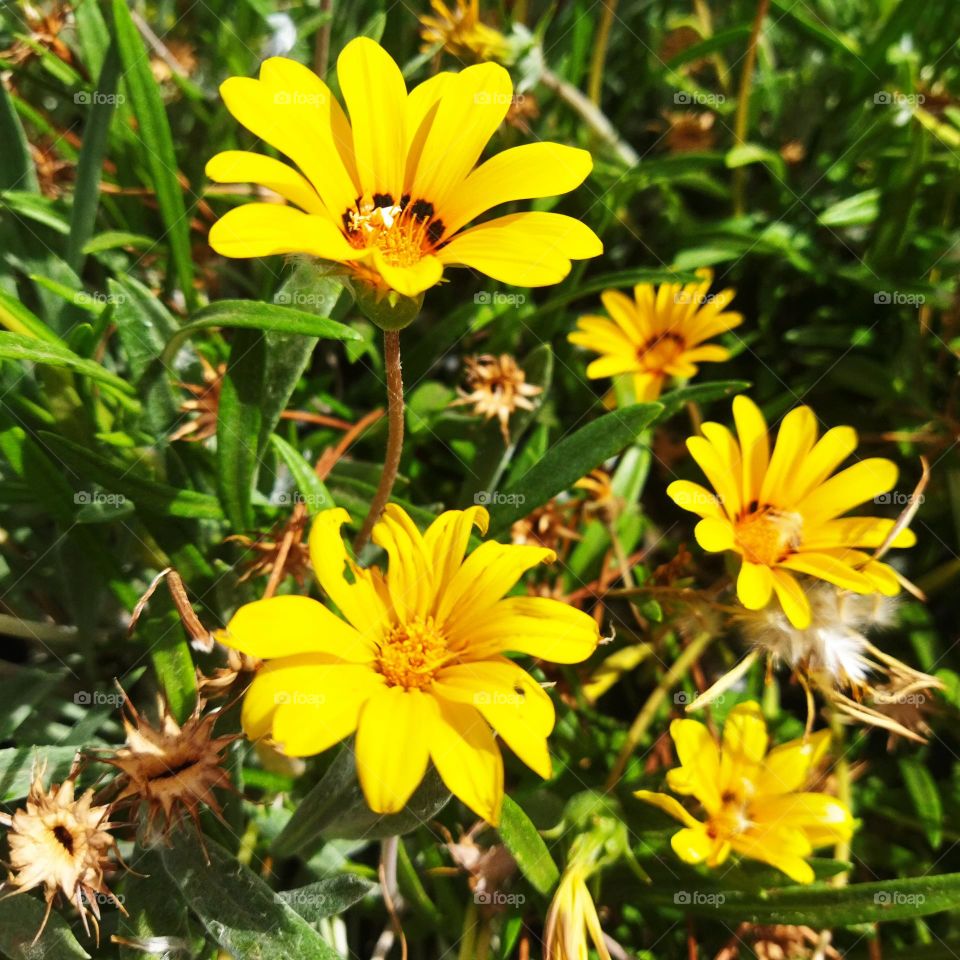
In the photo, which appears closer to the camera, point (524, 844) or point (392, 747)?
point (392, 747)

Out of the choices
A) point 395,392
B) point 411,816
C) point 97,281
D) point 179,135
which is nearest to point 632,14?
point 179,135

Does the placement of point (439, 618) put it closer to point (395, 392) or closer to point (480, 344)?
point (395, 392)

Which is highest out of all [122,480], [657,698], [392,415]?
[392,415]

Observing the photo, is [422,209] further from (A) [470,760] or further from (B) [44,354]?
(A) [470,760]

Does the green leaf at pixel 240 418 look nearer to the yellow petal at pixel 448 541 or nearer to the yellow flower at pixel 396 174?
the yellow flower at pixel 396 174

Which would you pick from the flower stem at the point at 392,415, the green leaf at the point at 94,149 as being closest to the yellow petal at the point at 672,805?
the flower stem at the point at 392,415

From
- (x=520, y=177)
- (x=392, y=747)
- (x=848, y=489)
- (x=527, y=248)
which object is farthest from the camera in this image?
(x=848, y=489)

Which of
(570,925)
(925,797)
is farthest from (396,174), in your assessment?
(925,797)
